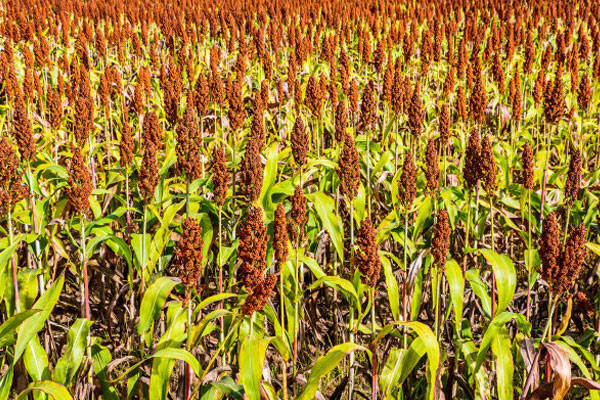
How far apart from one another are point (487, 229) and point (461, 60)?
9.26ft

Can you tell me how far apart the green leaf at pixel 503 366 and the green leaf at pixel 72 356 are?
193 cm

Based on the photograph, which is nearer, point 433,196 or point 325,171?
point 433,196

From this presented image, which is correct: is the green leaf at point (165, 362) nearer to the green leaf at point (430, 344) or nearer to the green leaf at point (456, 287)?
the green leaf at point (430, 344)

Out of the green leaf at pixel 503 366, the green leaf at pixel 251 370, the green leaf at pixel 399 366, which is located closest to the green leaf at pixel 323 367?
the green leaf at pixel 251 370

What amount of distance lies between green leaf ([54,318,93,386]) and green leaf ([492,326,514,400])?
193 cm

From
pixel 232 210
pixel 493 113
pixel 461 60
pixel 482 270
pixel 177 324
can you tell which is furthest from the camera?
pixel 461 60

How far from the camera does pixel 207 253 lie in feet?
11.2

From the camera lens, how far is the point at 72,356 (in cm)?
269

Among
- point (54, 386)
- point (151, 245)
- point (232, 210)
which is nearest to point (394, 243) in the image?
point (232, 210)

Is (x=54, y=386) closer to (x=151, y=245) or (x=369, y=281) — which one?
(x=151, y=245)

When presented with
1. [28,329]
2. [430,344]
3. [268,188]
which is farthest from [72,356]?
[430,344]

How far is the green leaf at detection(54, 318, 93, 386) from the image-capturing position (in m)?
2.65

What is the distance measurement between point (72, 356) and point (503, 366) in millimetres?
2002

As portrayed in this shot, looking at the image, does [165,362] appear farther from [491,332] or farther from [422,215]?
[422,215]
